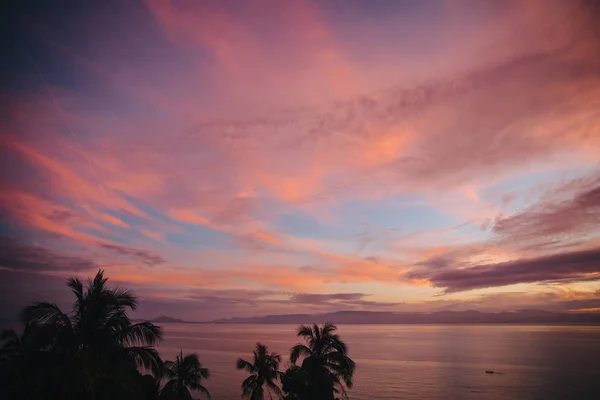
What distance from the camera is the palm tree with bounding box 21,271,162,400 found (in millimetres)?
14375

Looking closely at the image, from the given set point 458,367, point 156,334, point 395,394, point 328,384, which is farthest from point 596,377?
point 156,334

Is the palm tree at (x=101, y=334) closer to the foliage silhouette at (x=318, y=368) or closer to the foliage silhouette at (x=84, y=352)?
the foliage silhouette at (x=84, y=352)

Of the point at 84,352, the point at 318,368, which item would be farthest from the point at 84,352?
the point at 318,368

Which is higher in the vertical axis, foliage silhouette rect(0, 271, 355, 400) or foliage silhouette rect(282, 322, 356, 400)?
foliage silhouette rect(0, 271, 355, 400)

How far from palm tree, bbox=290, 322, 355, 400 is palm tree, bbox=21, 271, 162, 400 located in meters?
13.5

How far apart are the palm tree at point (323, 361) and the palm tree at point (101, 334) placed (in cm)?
1353

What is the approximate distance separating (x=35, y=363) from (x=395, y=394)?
73516 millimetres

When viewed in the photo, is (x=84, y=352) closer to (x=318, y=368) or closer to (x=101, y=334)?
(x=101, y=334)

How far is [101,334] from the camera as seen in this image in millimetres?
15516

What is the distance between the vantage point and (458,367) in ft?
356

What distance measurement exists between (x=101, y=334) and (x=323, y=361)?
57.0 ft

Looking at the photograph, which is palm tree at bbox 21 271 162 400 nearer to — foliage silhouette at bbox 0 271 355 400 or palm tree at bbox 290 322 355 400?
foliage silhouette at bbox 0 271 355 400

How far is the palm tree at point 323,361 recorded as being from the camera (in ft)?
87.2

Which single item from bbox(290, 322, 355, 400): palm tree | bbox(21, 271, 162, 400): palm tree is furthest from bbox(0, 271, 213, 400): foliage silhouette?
bbox(290, 322, 355, 400): palm tree
